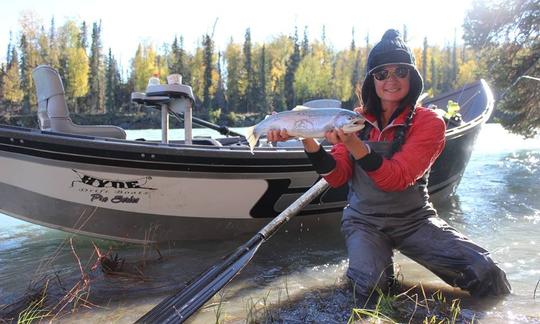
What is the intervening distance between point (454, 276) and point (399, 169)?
1000 mm

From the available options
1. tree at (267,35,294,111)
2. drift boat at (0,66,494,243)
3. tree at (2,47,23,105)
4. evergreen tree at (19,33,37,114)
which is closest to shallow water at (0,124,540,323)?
drift boat at (0,66,494,243)

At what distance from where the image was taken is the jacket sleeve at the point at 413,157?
10.5 feet

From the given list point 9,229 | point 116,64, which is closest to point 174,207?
point 9,229

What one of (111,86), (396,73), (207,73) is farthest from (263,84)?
(396,73)

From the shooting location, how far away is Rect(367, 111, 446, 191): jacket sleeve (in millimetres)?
3205

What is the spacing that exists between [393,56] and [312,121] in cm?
96

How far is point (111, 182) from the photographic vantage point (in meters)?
4.86

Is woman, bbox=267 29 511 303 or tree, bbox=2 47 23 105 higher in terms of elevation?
tree, bbox=2 47 23 105

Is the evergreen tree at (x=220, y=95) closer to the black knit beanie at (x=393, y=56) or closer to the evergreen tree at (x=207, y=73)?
the evergreen tree at (x=207, y=73)

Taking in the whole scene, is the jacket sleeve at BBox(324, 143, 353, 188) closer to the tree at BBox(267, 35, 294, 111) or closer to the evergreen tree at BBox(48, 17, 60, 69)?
the evergreen tree at BBox(48, 17, 60, 69)

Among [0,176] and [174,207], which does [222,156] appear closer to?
[174,207]

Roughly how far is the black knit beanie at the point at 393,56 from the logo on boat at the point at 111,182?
261 cm

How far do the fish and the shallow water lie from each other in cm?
127

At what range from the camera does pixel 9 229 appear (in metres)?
6.72
